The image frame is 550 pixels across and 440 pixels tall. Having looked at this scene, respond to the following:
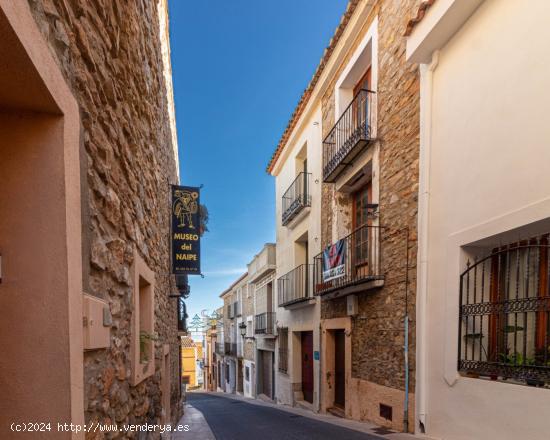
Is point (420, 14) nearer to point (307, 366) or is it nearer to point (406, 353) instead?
point (406, 353)

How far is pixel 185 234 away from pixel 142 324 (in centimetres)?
329

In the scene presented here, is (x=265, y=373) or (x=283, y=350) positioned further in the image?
(x=265, y=373)

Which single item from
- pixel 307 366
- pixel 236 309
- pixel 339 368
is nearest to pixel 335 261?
pixel 339 368

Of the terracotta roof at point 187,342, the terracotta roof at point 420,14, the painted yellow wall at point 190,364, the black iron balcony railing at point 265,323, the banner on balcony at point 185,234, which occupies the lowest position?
the painted yellow wall at point 190,364

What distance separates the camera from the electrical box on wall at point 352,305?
6.62 meters

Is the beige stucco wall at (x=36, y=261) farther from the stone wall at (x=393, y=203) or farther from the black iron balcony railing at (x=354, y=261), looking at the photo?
the black iron balcony railing at (x=354, y=261)

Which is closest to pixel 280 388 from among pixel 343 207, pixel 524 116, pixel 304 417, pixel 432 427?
pixel 304 417

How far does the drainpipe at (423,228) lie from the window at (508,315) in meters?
0.70

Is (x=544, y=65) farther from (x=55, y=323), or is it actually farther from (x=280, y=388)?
(x=280, y=388)

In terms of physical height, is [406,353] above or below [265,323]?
above

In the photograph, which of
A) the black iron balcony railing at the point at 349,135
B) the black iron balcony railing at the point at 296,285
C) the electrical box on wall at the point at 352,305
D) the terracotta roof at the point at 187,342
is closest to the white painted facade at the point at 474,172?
the black iron balcony railing at the point at 349,135

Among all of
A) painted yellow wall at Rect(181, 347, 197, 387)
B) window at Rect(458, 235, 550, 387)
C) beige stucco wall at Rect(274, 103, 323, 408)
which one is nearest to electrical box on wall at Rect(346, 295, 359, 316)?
beige stucco wall at Rect(274, 103, 323, 408)

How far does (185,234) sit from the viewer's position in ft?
22.0

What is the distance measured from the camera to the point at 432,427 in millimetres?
4301
